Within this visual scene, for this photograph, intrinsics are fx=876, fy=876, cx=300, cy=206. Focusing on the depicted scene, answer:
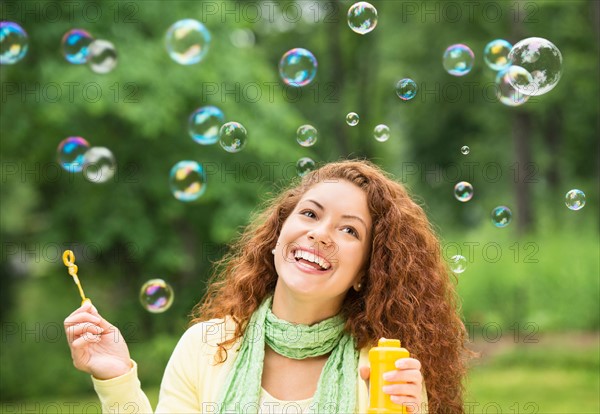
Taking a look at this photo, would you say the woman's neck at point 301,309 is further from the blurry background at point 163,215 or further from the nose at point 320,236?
the blurry background at point 163,215

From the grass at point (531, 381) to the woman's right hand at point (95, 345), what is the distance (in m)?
5.43

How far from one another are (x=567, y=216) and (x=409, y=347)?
53.8ft

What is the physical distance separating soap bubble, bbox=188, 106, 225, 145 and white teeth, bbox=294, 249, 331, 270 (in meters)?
2.00

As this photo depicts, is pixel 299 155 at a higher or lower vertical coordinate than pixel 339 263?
higher

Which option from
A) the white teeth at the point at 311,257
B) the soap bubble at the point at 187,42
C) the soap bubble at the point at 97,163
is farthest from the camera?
the soap bubble at the point at 97,163

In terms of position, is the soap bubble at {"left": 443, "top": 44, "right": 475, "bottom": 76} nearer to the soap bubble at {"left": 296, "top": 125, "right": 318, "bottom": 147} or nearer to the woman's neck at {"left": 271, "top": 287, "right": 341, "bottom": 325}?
the soap bubble at {"left": 296, "top": 125, "right": 318, "bottom": 147}

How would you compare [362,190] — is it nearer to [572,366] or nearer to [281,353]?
[281,353]

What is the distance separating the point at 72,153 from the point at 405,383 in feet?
10.2

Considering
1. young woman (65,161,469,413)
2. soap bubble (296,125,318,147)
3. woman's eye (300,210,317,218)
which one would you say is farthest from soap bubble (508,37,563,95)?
woman's eye (300,210,317,218)

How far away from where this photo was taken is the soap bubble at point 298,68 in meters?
4.42

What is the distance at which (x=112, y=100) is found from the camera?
8.34 m

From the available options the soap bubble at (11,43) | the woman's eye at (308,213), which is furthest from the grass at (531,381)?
the woman's eye at (308,213)

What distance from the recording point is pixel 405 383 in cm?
218

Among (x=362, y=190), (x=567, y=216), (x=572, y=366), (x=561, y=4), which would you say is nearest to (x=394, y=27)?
(x=561, y=4)
